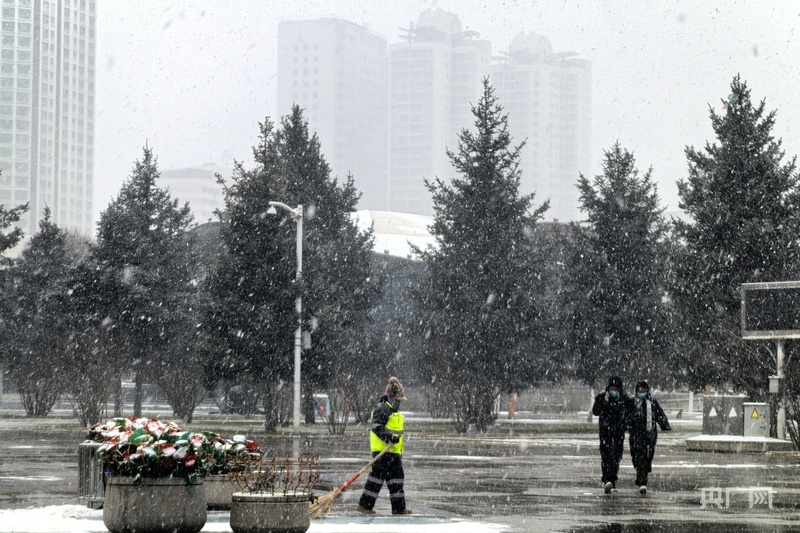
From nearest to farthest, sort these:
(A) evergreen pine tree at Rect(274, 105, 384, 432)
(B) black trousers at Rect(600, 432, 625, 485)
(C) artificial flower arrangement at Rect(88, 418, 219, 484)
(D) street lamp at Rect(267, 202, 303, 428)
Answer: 1. (C) artificial flower arrangement at Rect(88, 418, 219, 484)
2. (B) black trousers at Rect(600, 432, 625, 485)
3. (D) street lamp at Rect(267, 202, 303, 428)
4. (A) evergreen pine tree at Rect(274, 105, 384, 432)

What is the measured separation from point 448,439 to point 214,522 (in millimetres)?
24269

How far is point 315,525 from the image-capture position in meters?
12.1

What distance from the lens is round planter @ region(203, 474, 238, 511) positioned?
13.7 m

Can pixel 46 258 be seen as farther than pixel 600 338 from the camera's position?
Yes

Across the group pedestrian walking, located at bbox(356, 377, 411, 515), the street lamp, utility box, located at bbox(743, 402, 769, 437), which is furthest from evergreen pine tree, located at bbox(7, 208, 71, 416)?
pedestrian walking, located at bbox(356, 377, 411, 515)

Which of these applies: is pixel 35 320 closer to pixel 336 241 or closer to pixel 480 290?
pixel 336 241

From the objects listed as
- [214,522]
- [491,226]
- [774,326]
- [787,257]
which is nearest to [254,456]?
[214,522]

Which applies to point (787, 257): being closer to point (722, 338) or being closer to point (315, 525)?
point (722, 338)

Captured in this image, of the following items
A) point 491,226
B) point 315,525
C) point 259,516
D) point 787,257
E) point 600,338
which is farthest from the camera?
point 600,338

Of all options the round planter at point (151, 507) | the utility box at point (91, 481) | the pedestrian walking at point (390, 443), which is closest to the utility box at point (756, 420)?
the pedestrian walking at point (390, 443)

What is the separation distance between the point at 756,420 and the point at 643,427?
51.0ft

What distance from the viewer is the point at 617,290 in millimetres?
47750

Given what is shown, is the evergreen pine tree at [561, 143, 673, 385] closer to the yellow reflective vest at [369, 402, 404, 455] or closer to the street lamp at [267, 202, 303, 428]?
the street lamp at [267, 202, 303, 428]

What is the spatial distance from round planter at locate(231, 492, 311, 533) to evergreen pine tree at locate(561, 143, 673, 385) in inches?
1469
